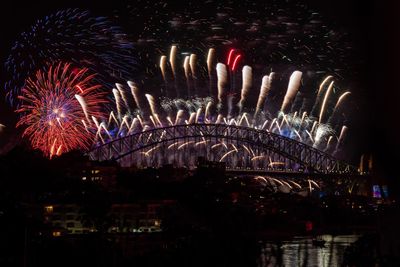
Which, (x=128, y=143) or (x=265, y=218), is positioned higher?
(x=128, y=143)

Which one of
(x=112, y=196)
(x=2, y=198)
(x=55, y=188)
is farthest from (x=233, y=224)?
(x=2, y=198)

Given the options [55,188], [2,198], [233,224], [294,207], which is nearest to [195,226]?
[233,224]

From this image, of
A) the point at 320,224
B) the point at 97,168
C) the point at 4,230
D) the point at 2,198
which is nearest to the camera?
the point at 4,230

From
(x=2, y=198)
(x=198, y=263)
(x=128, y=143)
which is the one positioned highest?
(x=128, y=143)

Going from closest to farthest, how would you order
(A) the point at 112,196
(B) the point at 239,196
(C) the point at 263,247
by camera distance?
1. (C) the point at 263,247
2. (A) the point at 112,196
3. (B) the point at 239,196

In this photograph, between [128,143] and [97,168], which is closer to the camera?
[97,168]

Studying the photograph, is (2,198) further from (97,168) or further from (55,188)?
(97,168)

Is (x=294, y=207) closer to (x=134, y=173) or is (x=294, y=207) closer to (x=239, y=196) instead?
(x=239, y=196)
